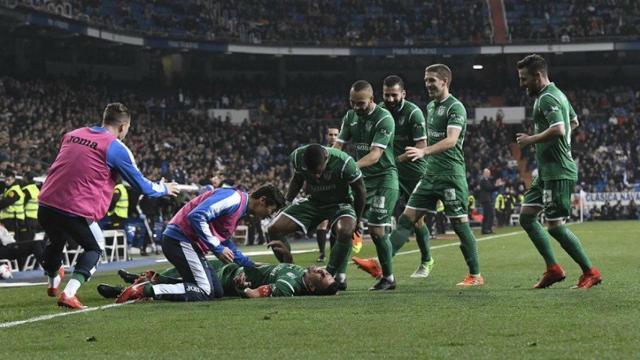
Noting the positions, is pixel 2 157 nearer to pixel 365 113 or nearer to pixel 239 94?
pixel 365 113

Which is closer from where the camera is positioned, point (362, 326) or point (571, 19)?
point (362, 326)

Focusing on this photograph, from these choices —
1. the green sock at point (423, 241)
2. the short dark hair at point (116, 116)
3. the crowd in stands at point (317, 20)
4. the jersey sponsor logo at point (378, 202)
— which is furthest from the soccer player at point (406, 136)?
the crowd in stands at point (317, 20)

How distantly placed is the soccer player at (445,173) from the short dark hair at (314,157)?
6.41 ft

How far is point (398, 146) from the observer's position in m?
13.0

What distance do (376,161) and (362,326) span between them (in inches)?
162

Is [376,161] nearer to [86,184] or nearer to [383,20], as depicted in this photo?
[86,184]

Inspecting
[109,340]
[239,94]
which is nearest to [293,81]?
[239,94]

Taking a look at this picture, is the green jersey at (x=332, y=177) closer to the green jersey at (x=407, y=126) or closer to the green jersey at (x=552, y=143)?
the green jersey at (x=407, y=126)

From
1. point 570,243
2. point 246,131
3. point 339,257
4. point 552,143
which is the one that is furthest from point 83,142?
point 246,131

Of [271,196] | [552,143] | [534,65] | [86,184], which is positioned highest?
[534,65]

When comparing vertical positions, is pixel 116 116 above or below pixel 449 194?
above

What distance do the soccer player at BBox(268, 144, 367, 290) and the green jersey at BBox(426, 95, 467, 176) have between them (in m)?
1.52

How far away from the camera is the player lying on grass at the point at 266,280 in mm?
10602

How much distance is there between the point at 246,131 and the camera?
5300 cm
